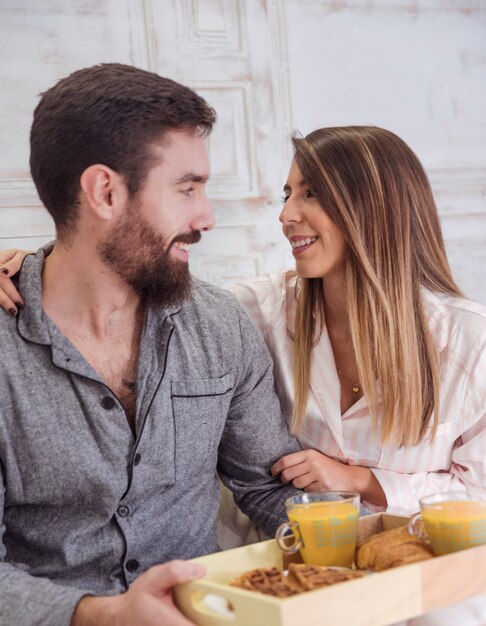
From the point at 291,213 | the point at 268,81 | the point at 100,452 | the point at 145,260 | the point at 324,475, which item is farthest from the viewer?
the point at 268,81

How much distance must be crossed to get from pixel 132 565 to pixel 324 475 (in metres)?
0.46

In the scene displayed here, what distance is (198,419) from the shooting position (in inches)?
69.0

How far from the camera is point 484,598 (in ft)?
4.17

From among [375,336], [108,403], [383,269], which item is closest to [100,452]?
[108,403]

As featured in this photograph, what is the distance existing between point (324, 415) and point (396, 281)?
36cm

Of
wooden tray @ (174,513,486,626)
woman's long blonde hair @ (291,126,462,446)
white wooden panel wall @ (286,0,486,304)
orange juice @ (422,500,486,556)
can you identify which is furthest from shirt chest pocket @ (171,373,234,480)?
white wooden panel wall @ (286,0,486,304)

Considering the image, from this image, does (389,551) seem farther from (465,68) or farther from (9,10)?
(465,68)

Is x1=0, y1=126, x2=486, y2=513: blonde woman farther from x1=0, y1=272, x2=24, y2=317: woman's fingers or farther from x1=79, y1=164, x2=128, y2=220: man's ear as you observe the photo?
x1=0, y1=272, x2=24, y2=317: woman's fingers

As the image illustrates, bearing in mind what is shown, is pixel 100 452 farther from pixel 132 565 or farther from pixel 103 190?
pixel 103 190

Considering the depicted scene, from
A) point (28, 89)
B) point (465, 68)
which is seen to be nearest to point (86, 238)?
point (28, 89)

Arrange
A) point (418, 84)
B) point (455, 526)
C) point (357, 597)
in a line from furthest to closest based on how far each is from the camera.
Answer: point (418, 84) → point (455, 526) → point (357, 597)

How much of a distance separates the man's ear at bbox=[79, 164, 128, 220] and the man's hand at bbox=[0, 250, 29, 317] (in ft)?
0.65

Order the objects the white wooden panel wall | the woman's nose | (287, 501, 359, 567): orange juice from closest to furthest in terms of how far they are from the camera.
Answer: (287, 501, 359, 567): orange juice < the woman's nose < the white wooden panel wall

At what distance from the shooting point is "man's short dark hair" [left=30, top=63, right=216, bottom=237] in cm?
166
